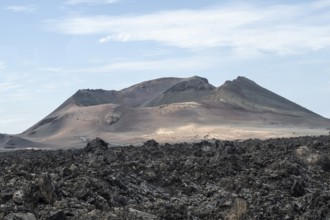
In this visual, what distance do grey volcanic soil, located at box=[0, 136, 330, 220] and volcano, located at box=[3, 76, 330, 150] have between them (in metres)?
38.5

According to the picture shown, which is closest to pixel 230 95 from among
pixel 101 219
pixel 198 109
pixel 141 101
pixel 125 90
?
pixel 198 109

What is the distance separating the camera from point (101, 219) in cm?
923

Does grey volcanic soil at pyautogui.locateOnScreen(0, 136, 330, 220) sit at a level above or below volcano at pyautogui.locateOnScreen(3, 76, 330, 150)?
below

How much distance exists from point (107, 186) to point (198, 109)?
212 feet

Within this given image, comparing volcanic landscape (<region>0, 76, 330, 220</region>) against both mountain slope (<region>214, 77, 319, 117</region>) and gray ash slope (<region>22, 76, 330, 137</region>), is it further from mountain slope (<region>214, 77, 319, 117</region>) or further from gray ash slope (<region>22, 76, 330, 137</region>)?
mountain slope (<region>214, 77, 319, 117</region>)

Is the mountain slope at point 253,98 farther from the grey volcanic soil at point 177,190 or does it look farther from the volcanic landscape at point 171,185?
the grey volcanic soil at point 177,190

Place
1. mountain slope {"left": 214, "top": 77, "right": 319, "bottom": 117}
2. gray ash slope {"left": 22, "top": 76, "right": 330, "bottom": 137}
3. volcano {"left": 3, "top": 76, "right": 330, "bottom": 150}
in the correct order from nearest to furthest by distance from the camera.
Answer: volcano {"left": 3, "top": 76, "right": 330, "bottom": 150} → gray ash slope {"left": 22, "top": 76, "right": 330, "bottom": 137} → mountain slope {"left": 214, "top": 77, "right": 319, "bottom": 117}

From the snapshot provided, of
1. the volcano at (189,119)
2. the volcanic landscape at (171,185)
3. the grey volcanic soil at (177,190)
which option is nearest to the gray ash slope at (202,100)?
the volcano at (189,119)

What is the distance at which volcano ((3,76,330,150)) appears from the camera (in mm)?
63312

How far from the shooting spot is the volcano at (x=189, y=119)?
63.3 m

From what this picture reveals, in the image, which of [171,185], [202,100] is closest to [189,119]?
[202,100]

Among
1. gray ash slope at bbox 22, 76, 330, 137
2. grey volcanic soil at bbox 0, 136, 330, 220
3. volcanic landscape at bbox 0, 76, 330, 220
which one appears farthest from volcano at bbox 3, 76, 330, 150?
grey volcanic soil at bbox 0, 136, 330, 220

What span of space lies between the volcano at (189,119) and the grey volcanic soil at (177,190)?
38465 millimetres

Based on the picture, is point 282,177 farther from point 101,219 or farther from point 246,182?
point 101,219
